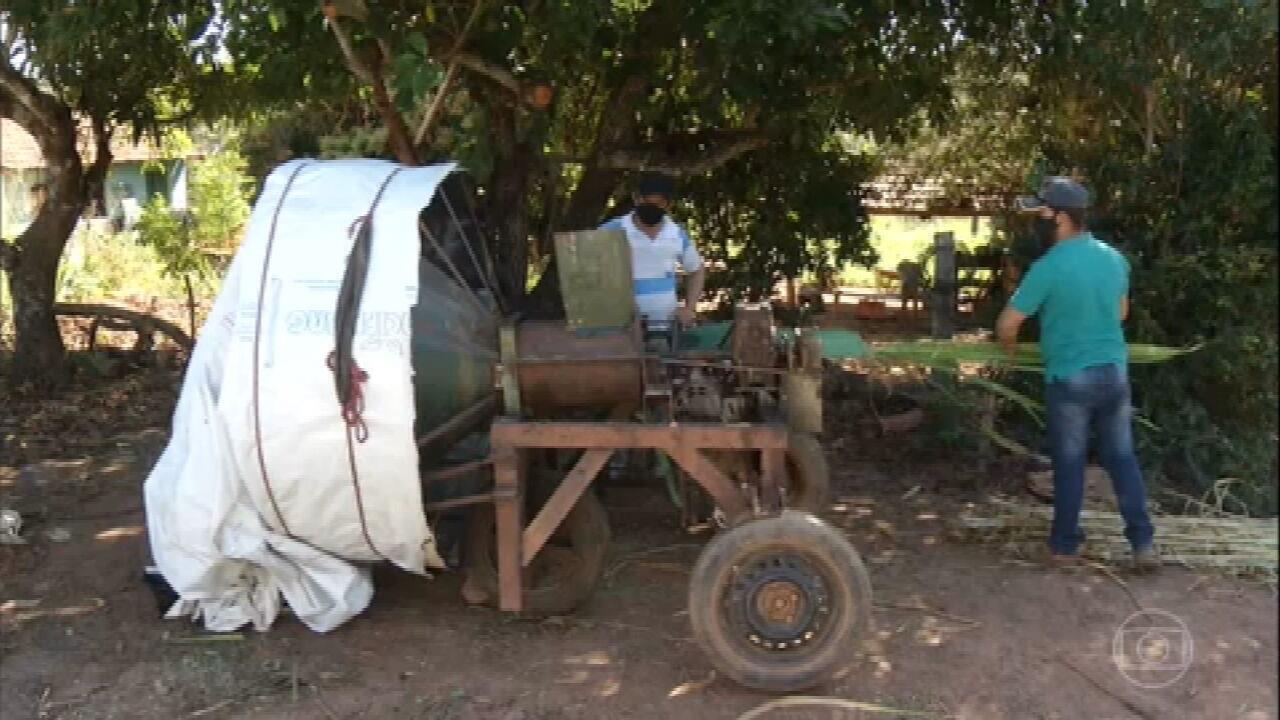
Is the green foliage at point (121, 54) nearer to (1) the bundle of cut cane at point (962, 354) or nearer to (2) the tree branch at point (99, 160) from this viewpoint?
(2) the tree branch at point (99, 160)

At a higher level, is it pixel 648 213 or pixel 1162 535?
pixel 648 213

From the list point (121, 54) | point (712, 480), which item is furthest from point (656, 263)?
point (121, 54)

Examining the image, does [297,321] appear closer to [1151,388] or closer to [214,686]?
[214,686]

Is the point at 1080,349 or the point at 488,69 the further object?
the point at 488,69

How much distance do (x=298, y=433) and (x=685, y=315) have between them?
2291mm

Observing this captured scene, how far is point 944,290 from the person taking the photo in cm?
833

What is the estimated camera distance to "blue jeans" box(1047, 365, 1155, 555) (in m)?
5.38

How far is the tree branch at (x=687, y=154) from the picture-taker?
7.74m

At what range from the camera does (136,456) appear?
7781 millimetres

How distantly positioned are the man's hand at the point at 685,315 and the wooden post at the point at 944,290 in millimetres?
2368

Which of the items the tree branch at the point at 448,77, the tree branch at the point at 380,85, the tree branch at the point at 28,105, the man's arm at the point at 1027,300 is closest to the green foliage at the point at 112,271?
the tree branch at the point at 28,105

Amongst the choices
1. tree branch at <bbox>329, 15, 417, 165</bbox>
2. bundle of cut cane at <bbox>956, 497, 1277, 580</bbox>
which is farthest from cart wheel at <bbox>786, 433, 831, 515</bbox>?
tree branch at <bbox>329, 15, 417, 165</bbox>

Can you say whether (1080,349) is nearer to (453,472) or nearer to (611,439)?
(611,439)

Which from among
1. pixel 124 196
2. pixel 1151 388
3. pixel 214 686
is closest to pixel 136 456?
pixel 214 686
